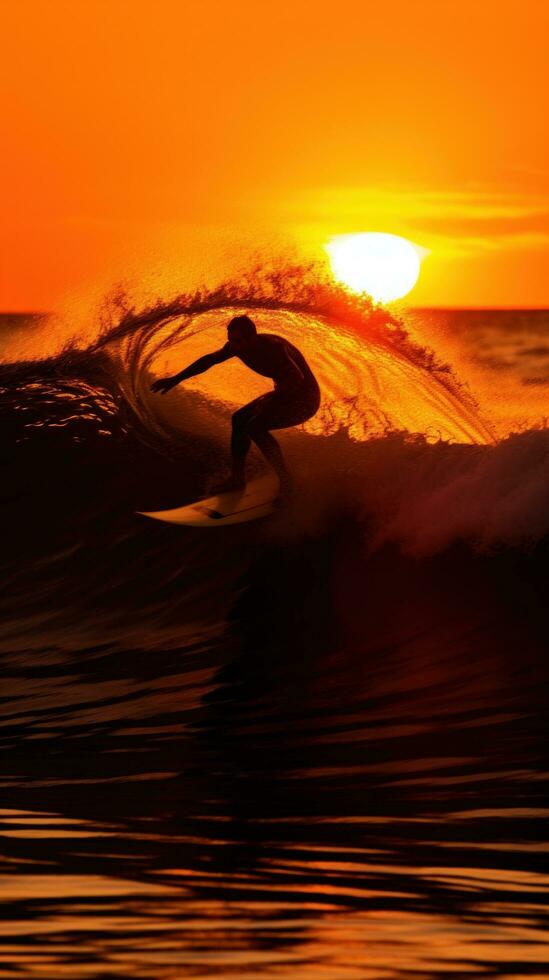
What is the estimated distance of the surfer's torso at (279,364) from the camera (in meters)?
11.1

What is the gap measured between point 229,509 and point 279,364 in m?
1.24

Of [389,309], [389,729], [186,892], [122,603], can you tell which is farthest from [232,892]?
[389,309]

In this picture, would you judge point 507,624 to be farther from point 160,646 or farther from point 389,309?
point 389,309

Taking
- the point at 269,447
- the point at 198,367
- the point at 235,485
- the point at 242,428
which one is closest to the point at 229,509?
the point at 235,485

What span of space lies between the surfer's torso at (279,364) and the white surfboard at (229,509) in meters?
1.02

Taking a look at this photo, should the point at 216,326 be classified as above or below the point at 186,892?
above

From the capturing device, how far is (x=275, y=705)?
880cm

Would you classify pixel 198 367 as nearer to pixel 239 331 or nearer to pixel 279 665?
pixel 239 331

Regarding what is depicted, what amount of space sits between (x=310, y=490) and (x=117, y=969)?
27.4ft

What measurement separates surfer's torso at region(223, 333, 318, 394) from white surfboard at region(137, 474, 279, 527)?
1.02m

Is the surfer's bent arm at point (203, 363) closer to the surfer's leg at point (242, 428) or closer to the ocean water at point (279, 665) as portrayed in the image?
the surfer's leg at point (242, 428)

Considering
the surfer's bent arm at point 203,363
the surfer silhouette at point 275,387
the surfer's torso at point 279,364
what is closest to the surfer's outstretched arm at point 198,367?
the surfer's bent arm at point 203,363

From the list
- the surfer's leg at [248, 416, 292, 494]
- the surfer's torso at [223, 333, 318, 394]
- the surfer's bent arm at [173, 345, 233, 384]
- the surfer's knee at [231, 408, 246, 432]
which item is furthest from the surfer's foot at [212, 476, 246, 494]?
the surfer's bent arm at [173, 345, 233, 384]

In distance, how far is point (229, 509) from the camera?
11719 mm
